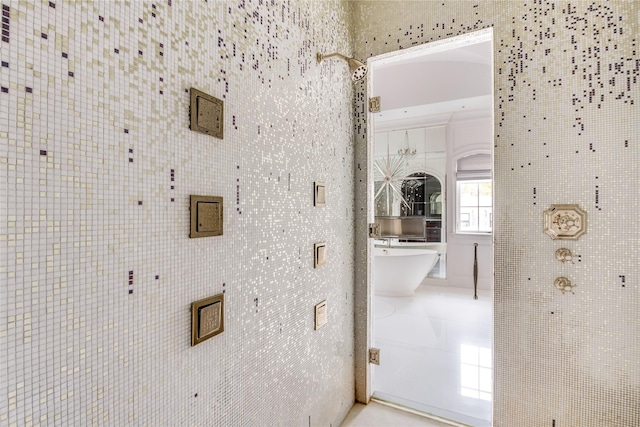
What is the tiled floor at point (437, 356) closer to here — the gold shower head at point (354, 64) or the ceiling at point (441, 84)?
the gold shower head at point (354, 64)

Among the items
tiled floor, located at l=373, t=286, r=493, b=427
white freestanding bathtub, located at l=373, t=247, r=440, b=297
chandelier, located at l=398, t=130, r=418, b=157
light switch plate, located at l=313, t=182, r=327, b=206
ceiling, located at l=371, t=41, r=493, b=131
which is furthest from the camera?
chandelier, located at l=398, t=130, r=418, b=157

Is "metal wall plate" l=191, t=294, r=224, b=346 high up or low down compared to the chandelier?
down

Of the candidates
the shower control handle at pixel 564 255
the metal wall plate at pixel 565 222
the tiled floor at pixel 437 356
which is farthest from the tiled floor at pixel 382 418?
the metal wall plate at pixel 565 222

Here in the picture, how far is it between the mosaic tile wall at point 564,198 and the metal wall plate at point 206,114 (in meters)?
1.48

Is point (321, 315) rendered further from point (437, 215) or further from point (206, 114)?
point (437, 215)

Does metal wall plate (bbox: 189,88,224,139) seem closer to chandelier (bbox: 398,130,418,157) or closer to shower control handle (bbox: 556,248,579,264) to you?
shower control handle (bbox: 556,248,579,264)

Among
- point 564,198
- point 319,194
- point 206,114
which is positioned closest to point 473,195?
point 564,198

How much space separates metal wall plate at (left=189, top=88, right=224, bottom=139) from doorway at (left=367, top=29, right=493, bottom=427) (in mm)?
1306

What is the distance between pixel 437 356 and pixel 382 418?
1.00 m

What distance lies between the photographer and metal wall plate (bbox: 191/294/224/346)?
3.01 feet

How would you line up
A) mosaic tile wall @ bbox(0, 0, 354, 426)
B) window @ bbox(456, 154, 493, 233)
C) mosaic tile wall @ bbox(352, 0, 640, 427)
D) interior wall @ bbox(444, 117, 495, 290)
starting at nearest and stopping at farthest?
1. mosaic tile wall @ bbox(0, 0, 354, 426)
2. mosaic tile wall @ bbox(352, 0, 640, 427)
3. interior wall @ bbox(444, 117, 495, 290)
4. window @ bbox(456, 154, 493, 233)

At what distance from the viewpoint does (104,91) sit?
70 cm

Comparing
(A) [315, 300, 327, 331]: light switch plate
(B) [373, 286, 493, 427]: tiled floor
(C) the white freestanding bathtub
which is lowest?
(B) [373, 286, 493, 427]: tiled floor

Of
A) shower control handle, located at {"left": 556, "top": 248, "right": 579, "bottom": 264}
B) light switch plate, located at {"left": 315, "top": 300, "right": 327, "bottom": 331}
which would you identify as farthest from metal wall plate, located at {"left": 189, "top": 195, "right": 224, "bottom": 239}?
shower control handle, located at {"left": 556, "top": 248, "right": 579, "bottom": 264}
